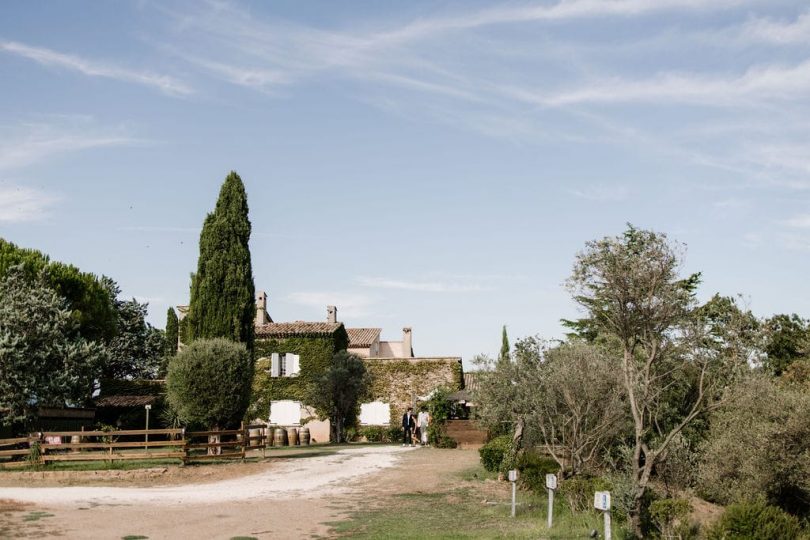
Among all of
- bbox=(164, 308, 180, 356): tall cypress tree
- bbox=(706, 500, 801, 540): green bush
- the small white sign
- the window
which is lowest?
bbox=(706, 500, 801, 540): green bush

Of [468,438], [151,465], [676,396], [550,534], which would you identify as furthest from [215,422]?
[550,534]

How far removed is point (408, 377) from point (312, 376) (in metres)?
5.44

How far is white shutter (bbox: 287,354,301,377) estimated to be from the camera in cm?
4625

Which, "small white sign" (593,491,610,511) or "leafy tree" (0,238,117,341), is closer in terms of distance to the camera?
"small white sign" (593,491,610,511)

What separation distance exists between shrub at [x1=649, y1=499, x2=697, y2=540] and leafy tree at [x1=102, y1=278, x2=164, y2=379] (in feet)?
167

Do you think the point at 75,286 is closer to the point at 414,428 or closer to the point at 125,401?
the point at 125,401

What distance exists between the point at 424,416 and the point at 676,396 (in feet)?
48.3

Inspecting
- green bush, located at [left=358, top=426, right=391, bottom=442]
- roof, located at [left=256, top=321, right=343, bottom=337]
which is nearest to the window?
roof, located at [left=256, top=321, right=343, bottom=337]

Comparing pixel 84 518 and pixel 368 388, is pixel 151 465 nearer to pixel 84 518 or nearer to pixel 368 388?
pixel 84 518

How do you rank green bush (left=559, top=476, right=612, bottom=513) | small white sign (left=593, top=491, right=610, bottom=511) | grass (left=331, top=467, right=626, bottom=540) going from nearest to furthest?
small white sign (left=593, top=491, right=610, bottom=511) → grass (left=331, top=467, right=626, bottom=540) → green bush (left=559, top=476, right=612, bottom=513)

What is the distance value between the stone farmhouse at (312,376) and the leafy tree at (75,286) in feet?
28.7

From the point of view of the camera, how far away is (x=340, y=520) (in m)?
16.7

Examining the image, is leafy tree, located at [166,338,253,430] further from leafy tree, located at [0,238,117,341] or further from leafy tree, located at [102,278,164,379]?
leafy tree, located at [102,278,164,379]

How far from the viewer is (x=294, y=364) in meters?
46.3
